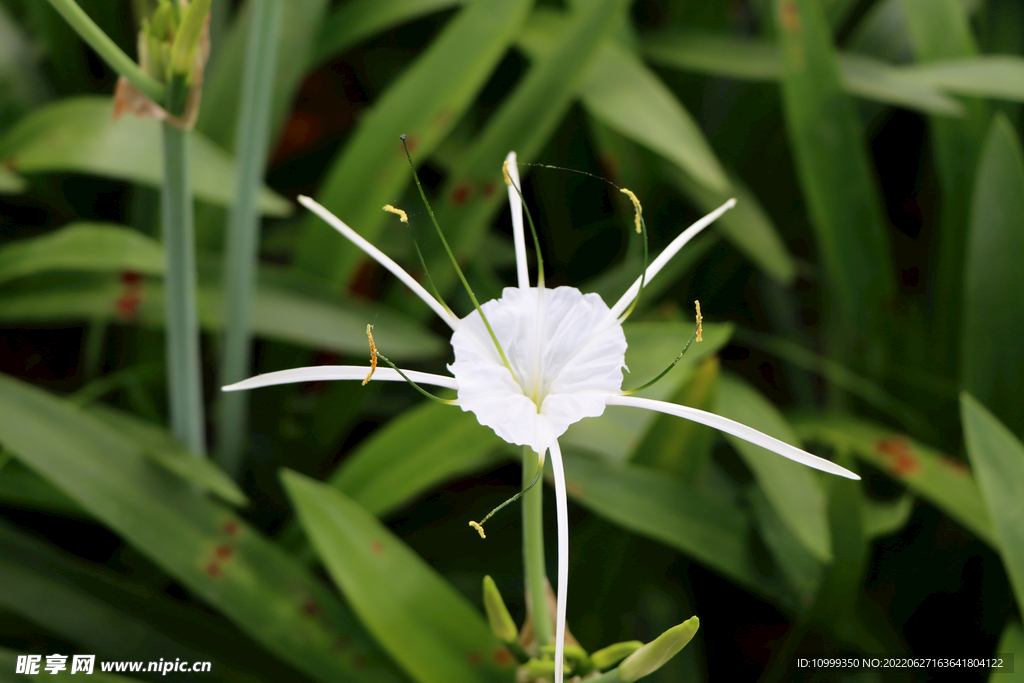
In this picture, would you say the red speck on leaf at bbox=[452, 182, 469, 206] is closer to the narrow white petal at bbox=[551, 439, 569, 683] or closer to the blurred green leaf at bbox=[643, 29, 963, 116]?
the blurred green leaf at bbox=[643, 29, 963, 116]

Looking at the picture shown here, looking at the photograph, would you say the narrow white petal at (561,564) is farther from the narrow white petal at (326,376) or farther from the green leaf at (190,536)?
the green leaf at (190,536)

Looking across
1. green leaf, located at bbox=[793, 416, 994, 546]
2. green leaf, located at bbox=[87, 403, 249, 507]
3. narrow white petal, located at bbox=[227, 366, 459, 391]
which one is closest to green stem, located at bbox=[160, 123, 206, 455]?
green leaf, located at bbox=[87, 403, 249, 507]

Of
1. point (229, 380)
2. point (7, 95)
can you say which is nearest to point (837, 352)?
point (229, 380)

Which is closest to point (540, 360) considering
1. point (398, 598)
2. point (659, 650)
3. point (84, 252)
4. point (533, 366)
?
point (533, 366)

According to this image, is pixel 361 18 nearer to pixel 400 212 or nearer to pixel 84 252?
pixel 84 252

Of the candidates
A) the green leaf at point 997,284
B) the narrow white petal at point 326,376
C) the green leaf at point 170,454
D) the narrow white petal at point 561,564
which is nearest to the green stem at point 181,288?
the green leaf at point 170,454

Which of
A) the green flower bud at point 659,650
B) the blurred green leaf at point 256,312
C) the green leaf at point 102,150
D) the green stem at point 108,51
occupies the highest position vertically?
the green leaf at point 102,150

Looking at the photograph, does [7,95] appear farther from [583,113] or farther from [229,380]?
[583,113]
